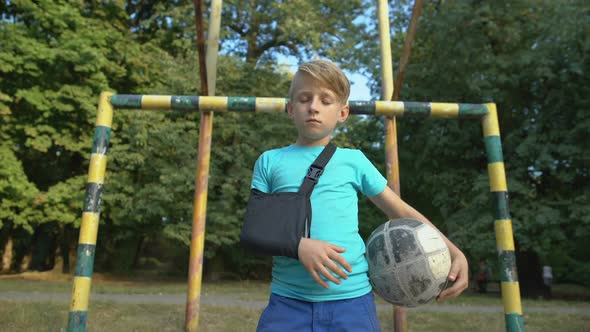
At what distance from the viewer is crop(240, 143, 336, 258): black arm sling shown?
1713 mm

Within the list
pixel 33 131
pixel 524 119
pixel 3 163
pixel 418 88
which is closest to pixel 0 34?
pixel 33 131

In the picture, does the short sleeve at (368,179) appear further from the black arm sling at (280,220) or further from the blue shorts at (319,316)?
the blue shorts at (319,316)

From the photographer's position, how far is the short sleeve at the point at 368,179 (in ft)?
6.65

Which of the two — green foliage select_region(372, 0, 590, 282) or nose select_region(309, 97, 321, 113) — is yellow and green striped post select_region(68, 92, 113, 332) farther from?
green foliage select_region(372, 0, 590, 282)

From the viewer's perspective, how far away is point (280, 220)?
1755 mm

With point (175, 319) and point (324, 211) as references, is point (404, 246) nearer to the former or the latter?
point (324, 211)

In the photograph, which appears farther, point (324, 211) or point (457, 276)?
point (457, 276)

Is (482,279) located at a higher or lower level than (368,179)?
lower

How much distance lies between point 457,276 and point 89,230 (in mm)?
2801

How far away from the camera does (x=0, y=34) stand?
14156 millimetres

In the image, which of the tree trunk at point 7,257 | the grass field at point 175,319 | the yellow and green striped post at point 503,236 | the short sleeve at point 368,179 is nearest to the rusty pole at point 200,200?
the grass field at point 175,319

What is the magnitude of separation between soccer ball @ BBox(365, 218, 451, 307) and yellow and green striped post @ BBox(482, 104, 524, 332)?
2.15 meters

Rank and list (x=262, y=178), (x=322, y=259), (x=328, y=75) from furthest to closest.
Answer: (x=262, y=178) → (x=328, y=75) → (x=322, y=259)

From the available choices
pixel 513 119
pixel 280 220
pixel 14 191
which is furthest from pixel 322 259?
pixel 14 191
